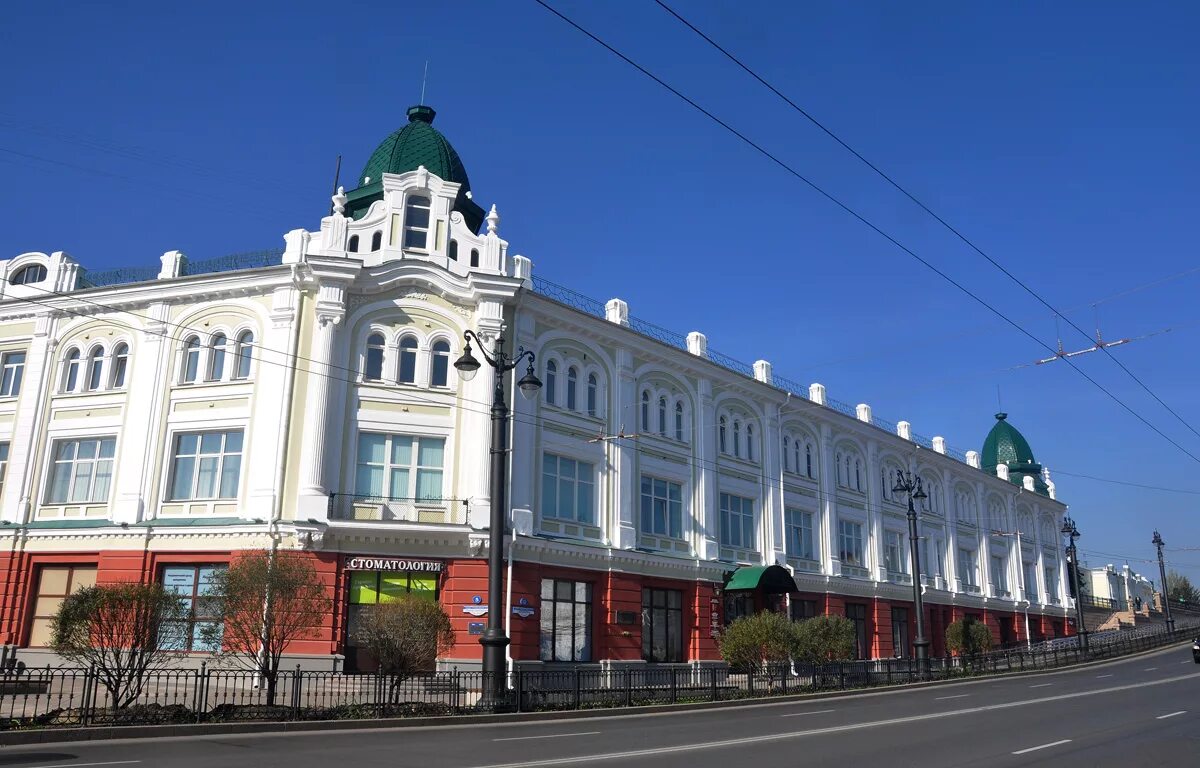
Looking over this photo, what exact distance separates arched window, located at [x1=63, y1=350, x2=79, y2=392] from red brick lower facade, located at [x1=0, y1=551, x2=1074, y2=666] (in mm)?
6004

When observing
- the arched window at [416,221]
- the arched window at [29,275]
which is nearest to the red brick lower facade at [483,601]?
the arched window at [29,275]

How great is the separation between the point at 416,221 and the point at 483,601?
515 inches

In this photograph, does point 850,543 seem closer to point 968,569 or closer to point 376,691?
point 968,569

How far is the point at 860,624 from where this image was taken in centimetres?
4750

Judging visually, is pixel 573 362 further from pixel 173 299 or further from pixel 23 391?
pixel 23 391

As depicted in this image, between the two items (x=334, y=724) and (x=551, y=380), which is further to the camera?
(x=551, y=380)

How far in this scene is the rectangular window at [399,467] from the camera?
29719mm

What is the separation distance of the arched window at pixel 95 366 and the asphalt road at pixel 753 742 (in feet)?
67.6

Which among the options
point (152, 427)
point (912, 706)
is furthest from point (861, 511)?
point (152, 427)

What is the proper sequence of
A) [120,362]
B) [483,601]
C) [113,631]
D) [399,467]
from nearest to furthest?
1. [113,631]
2. [483,601]
3. [399,467]
4. [120,362]

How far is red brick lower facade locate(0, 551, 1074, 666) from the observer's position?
92.5ft

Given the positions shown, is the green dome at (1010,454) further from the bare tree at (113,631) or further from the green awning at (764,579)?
the bare tree at (113,631)

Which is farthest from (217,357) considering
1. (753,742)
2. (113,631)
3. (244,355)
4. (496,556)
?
(753,742)

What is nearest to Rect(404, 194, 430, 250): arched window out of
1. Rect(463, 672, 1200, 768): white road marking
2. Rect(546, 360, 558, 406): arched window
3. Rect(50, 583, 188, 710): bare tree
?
Rect(546, 360, 558, 406): arched window
